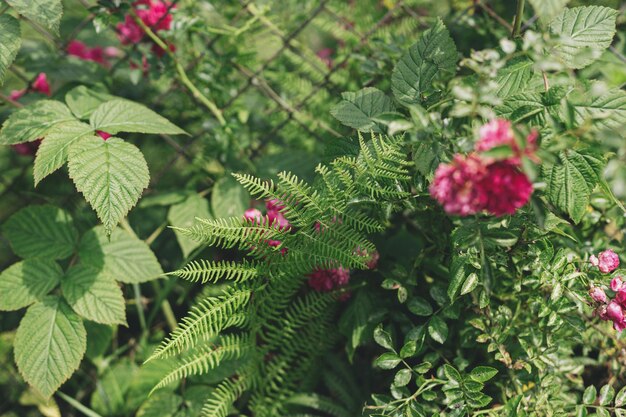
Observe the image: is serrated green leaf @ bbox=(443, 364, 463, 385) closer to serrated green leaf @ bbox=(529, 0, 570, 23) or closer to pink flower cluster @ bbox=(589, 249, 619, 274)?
pink flower cluster @ bbox=(589, 249, 619, 274)

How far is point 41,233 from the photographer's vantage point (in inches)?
64.4

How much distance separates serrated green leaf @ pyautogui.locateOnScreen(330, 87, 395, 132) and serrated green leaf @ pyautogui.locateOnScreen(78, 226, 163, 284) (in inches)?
26.3

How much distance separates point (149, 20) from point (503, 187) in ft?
4.52

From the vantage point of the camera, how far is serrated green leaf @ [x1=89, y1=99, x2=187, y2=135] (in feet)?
4.79

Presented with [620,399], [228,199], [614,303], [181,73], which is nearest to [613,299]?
[614,303]

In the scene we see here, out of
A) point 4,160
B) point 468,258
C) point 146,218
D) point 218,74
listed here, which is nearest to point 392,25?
point 218,74

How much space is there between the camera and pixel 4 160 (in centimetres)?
227

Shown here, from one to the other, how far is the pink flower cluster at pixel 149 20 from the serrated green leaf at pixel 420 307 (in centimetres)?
113

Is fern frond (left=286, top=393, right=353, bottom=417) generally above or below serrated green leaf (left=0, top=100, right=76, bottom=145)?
below

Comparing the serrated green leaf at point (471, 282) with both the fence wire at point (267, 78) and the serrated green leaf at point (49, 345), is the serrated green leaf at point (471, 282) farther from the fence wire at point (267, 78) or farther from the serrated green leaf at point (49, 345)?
the serrated green leaf at point (49, 345)

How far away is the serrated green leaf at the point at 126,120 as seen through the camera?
4.79ft

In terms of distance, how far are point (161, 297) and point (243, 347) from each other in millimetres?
439

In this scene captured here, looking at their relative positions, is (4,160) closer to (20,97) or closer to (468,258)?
(20,97)

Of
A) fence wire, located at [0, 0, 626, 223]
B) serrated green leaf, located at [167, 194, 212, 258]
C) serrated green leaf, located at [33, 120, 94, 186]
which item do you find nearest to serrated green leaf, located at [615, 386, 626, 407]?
fence wire, located at [0, 0, 626, 223]
